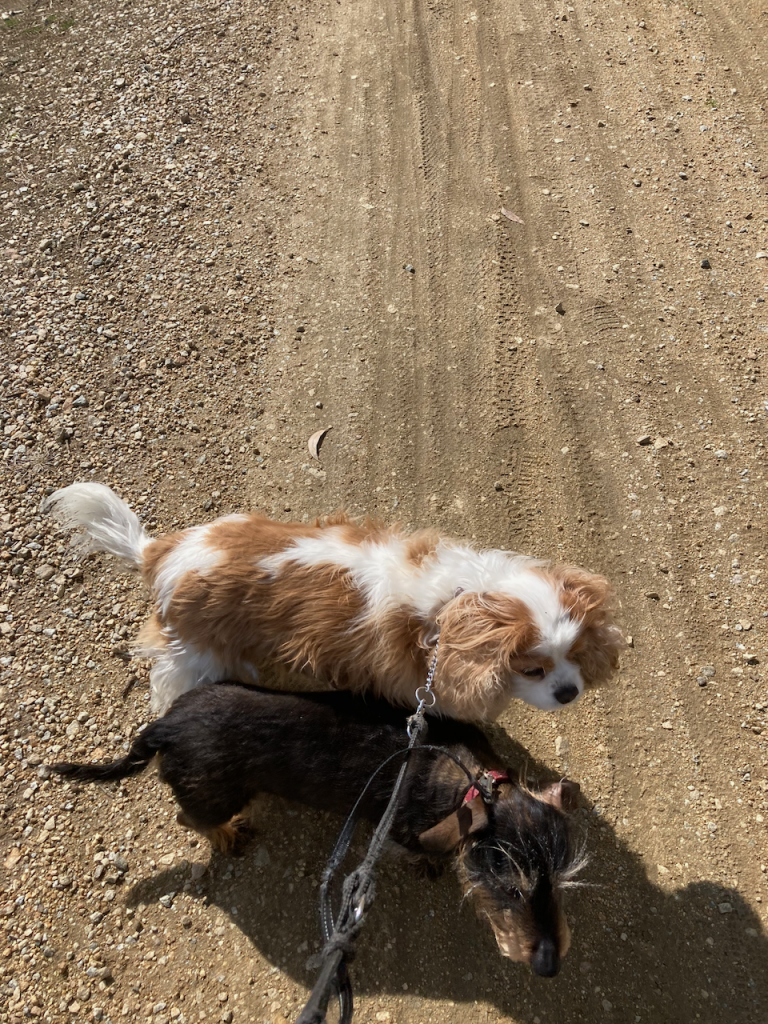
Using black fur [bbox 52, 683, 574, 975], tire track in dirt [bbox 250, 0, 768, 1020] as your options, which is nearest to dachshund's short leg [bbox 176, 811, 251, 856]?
black fur [bbox 52, 683, 574, 975]

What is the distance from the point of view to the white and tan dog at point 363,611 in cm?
286

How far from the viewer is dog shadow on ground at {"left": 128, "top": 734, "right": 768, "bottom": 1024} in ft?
10.1

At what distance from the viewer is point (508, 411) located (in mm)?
4648

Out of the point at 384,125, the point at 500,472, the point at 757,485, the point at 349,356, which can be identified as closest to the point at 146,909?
the point at 500,472

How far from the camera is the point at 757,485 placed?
4289 millimetres

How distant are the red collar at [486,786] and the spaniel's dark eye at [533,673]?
0.47m

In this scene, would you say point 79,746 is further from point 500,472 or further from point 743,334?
point 743,334

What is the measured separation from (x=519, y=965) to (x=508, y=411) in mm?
3387

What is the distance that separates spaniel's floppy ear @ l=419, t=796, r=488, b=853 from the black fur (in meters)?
0.03

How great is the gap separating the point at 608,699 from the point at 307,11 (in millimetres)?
7482

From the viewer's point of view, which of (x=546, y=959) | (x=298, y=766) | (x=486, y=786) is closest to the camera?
(x=546, y=959)

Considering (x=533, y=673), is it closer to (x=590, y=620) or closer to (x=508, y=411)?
(x=590, y=620)

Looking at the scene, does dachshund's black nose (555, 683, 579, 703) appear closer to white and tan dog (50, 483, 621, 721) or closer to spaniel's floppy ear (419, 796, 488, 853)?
white and tan dog (50, 483, 621, 721)

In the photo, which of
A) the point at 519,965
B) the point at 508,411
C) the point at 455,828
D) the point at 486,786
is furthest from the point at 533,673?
the point at 508,411
